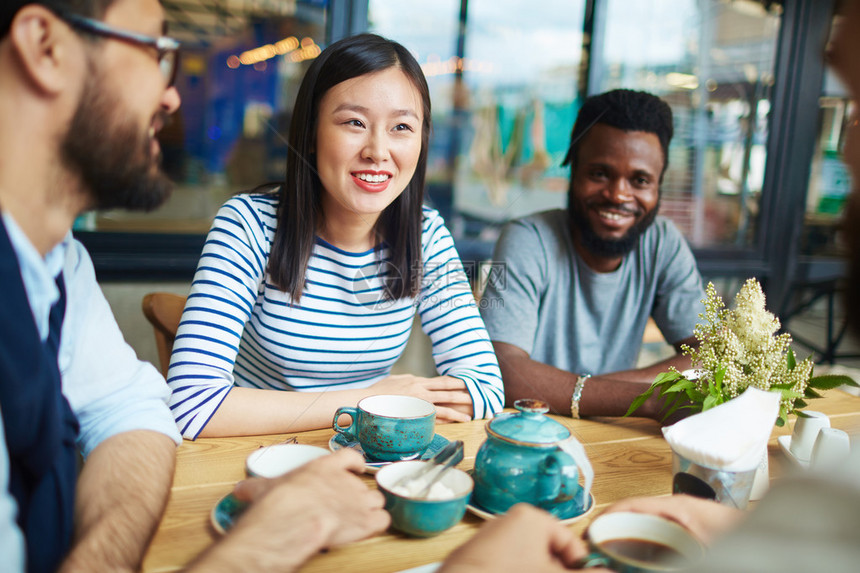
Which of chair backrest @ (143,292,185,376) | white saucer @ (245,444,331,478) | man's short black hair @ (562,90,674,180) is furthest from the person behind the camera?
man's short black hair @ (562,90,674,180)

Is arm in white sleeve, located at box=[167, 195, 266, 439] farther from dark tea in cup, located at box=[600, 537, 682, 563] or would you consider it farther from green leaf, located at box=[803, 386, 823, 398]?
green leaf, located at box=[803, 386, 823, 398]

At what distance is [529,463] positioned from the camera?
0.84 metres

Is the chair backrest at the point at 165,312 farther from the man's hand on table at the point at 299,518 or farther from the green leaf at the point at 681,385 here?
the green leaf at the point at 681,385

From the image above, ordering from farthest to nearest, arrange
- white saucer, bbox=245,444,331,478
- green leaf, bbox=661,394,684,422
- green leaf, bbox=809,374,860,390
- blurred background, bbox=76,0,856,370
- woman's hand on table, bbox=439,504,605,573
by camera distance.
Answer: blurred background, bbox=76,0,856,370 < green leaf, bbox=661,394,684,422 < green leaf, bbox=809,374,860,390 < white saucer, bbox=245,444,331,478 < woman's hand on table, bbox=439,504,605,573

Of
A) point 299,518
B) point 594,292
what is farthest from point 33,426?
point 594,292

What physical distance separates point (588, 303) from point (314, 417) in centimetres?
111

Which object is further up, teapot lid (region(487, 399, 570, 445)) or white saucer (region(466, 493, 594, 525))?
teapot lid (region(487, 399, 570, 445))

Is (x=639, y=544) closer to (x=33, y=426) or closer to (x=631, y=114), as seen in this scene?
(x=33, y=426)

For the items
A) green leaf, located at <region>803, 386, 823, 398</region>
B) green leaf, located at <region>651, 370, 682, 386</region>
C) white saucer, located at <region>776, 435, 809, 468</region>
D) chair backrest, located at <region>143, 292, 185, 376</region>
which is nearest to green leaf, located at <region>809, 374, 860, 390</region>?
green leaf, located at <region>803, 386, 823, 398</region>

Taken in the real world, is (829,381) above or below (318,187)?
below

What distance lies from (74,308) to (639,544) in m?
0.87

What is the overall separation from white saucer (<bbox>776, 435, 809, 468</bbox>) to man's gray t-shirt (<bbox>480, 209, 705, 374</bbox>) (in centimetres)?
74

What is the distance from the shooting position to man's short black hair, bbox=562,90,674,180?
6.38 ft

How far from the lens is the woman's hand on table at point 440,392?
4.29 ft
